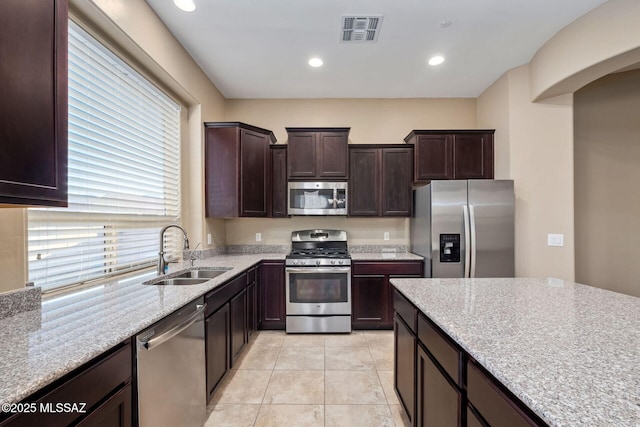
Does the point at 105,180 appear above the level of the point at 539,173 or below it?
below

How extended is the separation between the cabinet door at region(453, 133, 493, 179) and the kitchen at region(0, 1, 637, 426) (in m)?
0.14

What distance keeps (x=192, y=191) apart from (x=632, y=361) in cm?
348

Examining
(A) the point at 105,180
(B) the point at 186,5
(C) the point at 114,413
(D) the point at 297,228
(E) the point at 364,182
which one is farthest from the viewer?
(D) the point at 297,228

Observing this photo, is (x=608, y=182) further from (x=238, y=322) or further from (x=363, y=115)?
(x=238, y=322)

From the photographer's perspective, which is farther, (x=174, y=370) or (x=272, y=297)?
(x=272, y=297)

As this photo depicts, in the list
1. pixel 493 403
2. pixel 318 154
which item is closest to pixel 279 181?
pixel 318 154

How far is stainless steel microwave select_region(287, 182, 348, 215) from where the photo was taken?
143 inches

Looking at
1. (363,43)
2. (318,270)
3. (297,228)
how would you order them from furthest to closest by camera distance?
(297,228) < (318,270) < (363,43)

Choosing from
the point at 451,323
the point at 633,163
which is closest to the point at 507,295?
the point at 451,323

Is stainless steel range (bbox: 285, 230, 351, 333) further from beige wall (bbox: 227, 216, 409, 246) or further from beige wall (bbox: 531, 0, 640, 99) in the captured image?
beige wall (bbox: 531, 0, 640, 99)

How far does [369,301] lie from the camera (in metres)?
3.38

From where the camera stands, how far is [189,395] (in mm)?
1644

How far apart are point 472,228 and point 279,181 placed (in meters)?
2.40

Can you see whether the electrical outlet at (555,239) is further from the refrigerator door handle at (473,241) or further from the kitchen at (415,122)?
the refrigerator door handle at (473,241)
